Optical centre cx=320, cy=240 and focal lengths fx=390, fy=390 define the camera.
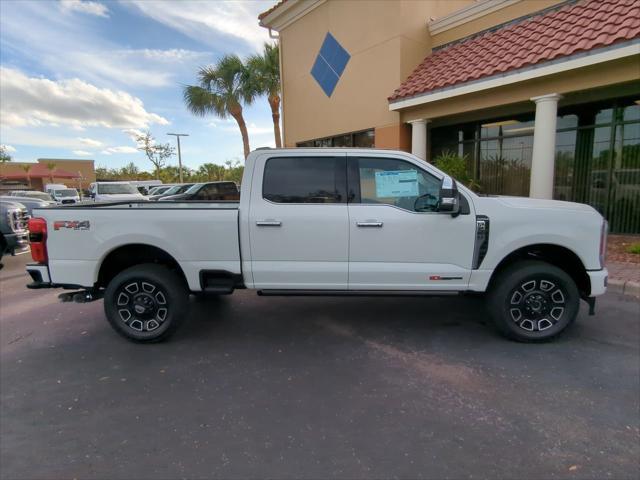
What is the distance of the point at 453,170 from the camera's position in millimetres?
9250

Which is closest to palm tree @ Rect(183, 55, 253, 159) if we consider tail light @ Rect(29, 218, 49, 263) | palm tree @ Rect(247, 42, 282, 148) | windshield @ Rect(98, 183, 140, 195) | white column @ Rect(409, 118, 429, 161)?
palm tree @ Rect(247, 42, 282, 148)

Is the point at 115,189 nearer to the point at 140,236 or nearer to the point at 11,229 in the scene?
the point at 11,229

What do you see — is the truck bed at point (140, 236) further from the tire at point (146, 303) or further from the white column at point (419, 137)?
the white column at point (419, 137)

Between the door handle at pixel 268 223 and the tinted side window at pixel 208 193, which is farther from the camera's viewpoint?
the tinted side window at pixel 208 193

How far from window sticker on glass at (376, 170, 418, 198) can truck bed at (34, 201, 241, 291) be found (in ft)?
4.93

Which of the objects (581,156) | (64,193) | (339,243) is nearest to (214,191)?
(581,156)

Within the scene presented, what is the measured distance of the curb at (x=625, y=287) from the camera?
17.7 ft

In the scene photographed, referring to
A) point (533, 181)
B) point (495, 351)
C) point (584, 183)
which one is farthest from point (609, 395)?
point (584, 183)

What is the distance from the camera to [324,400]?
3.04 meters

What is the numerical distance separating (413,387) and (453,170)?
7.11 m

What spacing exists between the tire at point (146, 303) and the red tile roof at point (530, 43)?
7.66 m

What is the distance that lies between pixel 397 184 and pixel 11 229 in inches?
328

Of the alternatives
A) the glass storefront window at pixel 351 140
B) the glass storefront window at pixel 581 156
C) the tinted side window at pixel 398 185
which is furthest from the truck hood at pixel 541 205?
the glass storefront window at pixel 351 140

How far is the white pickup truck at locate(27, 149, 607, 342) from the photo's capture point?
151 inches
